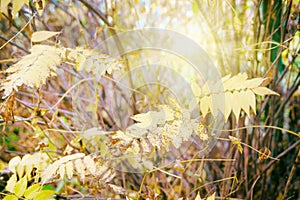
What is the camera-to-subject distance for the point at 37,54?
36.1 inches

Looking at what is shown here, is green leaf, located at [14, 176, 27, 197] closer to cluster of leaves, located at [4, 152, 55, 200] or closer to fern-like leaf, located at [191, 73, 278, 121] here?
cluster of leaves, located at [4, 152, 55, 200]

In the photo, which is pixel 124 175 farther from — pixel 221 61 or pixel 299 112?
pixel 299 112

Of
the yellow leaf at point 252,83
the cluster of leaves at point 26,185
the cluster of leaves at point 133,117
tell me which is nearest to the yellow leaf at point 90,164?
the cluster of leaves at point 133,117

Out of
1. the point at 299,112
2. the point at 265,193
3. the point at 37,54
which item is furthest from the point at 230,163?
the point at 37,54

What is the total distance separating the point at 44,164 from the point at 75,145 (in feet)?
0.53

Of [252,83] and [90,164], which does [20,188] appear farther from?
[252,83]

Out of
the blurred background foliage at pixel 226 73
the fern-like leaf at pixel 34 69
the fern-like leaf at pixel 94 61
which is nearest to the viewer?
the fern-like leaf at pixel 34 69

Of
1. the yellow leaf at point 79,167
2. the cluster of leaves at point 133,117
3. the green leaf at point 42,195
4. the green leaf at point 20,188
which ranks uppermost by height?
the cluster of leaves at point 133,117

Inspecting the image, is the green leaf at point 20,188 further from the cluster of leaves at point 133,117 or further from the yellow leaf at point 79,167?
the yellow leaf at point 79,167

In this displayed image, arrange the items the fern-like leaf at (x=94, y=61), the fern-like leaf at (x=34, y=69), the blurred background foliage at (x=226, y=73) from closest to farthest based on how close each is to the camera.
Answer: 1. the fern-like leaf at (x=34, y=69)
2. the fern-like leaf at (x=94, y=61)
3. the blurred background foliage at (x=226, y=73)

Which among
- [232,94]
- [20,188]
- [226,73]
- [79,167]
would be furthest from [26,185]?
[226,73]

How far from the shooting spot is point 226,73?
1.48 meters

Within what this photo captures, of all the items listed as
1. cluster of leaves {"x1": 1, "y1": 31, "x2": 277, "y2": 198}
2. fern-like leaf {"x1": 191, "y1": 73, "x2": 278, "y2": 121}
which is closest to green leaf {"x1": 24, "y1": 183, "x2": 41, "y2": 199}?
cluster of leaves {"x1": 1, "y1": 31, "x2": 277, "y2": 198}

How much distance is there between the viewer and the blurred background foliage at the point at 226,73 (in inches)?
49.4
